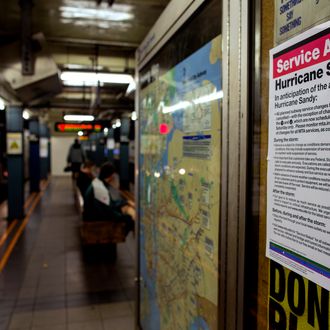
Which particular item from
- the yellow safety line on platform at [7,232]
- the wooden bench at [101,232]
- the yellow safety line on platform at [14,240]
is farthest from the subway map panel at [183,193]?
the yellow safety line on platform at [7,232]

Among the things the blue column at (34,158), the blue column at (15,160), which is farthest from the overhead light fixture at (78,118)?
the blue column at (15,160)

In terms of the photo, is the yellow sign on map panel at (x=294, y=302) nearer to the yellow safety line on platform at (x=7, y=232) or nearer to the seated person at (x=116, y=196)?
the seated person at (x=116, y=196)

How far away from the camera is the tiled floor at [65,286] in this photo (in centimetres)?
370

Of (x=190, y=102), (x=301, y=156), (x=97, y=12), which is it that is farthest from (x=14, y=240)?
(x=301, y=156)

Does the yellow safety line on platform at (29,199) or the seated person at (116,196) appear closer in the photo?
the seated person at (116,196)

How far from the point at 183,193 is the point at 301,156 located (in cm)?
98

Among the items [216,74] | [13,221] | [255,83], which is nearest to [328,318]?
[255,83]

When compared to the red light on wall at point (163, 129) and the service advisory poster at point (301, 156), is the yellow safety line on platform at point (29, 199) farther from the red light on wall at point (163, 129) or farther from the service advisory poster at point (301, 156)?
the service advisory poster at point (301, 156)

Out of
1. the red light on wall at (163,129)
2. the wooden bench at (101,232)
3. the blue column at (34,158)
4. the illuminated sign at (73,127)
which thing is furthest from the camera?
the blue column at (34,158)

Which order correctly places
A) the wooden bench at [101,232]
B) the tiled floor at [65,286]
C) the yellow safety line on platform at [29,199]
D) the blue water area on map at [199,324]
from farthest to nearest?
the yellow safety line on platform at [29,199], the wooden bench at [101,232], the tiled floor at [65,286], the blue water area on map at [199,324]

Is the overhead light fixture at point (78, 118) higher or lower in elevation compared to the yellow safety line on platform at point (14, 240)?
higher

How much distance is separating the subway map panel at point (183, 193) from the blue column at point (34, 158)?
1130 cm

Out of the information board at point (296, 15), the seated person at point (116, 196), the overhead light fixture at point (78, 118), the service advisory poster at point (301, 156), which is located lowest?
the seated person at point (116, 196)

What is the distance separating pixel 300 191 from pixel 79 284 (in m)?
4.15
